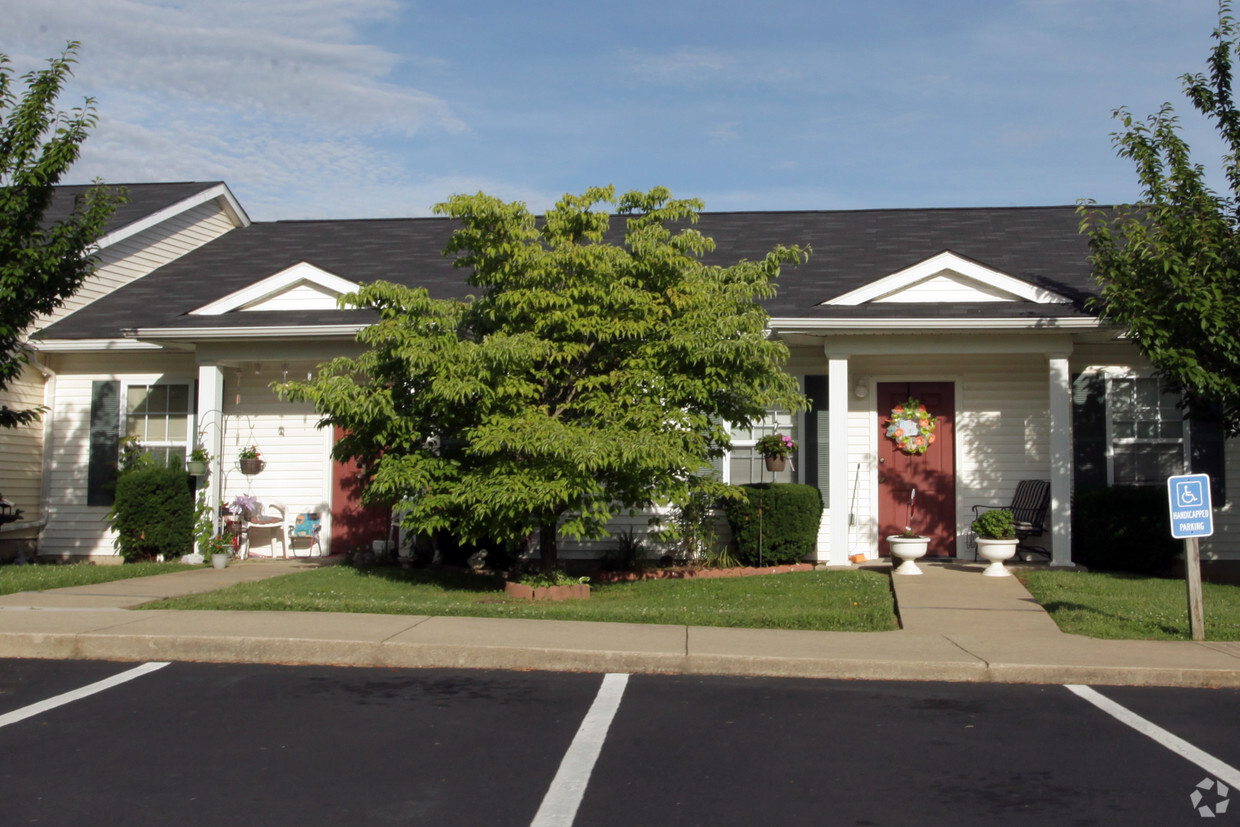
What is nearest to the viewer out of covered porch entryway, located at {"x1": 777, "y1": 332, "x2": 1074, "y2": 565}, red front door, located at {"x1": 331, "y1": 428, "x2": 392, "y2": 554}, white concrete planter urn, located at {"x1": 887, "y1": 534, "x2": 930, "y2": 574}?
white concrete planter urn, located at {"x1": 887, "y1": 534, "x2": 930, "y2": 574}

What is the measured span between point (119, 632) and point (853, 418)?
29.2 ft

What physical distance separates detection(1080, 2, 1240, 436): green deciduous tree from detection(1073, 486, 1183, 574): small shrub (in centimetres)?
124

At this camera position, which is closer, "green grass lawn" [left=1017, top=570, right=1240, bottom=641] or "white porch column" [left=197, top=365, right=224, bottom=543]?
"green grass lawn" [left=1017, top=570, right=1240, bottom=641]

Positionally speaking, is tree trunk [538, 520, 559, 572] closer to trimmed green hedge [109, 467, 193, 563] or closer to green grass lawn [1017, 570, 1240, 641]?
green grass lawn [1017, 570, 1240, 641]

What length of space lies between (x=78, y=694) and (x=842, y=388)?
342 inches

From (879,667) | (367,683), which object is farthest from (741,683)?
(367,683)

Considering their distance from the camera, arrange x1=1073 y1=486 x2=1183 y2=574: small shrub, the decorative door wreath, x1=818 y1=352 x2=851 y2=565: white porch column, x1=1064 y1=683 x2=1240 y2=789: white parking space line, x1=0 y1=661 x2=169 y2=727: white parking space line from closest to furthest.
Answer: x1=1064 y1=683 x2=1240 y2=789: white parking space line, x1=0 y1=661 x2=169 y2=727: white parking space line, x1=1073 y1=486 x2=1183 y2=574: small shrub, x1=818 y1=352 x2=851 y2=565: white porch column, the decorative door wreath

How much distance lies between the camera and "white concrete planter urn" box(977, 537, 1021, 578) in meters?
11.4

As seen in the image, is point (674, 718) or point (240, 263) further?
point (240, 263)

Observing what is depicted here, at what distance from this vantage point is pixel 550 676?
7.29 metres

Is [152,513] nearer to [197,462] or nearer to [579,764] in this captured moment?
[197,462]

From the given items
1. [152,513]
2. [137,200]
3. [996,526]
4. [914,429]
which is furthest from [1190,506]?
[137,200]

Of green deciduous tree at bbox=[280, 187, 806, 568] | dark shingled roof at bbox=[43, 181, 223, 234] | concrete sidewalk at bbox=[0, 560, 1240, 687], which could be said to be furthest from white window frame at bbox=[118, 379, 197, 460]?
concrete sidewalk at bbox=[0, 560, 1240, 687]

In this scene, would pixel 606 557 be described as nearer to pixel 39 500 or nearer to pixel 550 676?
pixel 550 676
